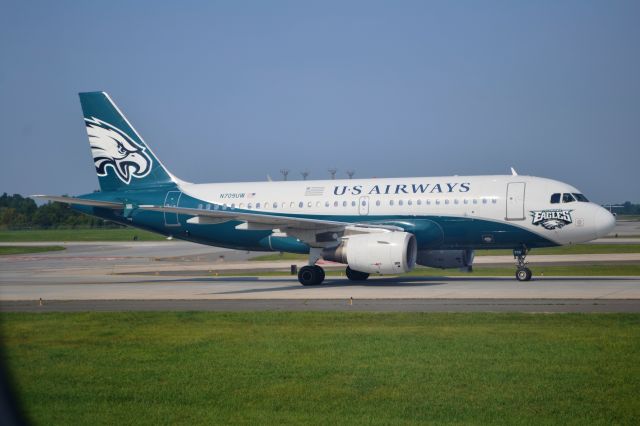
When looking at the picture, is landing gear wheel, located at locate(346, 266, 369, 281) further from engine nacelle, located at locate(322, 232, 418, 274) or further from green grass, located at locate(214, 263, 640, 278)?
green grass, located at locate(214, 263, 640, 278)

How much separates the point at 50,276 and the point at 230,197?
12.0 m

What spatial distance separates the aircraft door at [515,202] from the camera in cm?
3169

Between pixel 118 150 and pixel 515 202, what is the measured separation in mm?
17951

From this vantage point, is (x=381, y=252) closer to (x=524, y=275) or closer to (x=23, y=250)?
(x=524, y=275)

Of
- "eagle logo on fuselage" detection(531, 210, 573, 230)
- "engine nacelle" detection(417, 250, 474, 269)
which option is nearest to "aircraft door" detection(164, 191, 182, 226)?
"engine nacelle" detection(417, 250, 474, 269)

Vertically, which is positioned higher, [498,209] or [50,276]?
[498,209]

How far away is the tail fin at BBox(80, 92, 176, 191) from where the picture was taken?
37750mm

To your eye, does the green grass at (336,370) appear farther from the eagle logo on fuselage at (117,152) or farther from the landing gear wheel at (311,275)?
the eagle logo on fuselage at (117,152)

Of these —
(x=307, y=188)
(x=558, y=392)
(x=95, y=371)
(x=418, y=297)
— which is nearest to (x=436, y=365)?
(x=558, y=392)

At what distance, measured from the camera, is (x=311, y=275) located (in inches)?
1305

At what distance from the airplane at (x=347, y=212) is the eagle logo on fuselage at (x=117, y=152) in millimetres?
46

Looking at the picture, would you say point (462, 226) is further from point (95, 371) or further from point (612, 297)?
point (95, 371)

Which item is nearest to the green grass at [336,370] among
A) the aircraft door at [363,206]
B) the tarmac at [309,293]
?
the tarmac at [309,293]

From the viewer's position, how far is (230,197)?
3694cm
